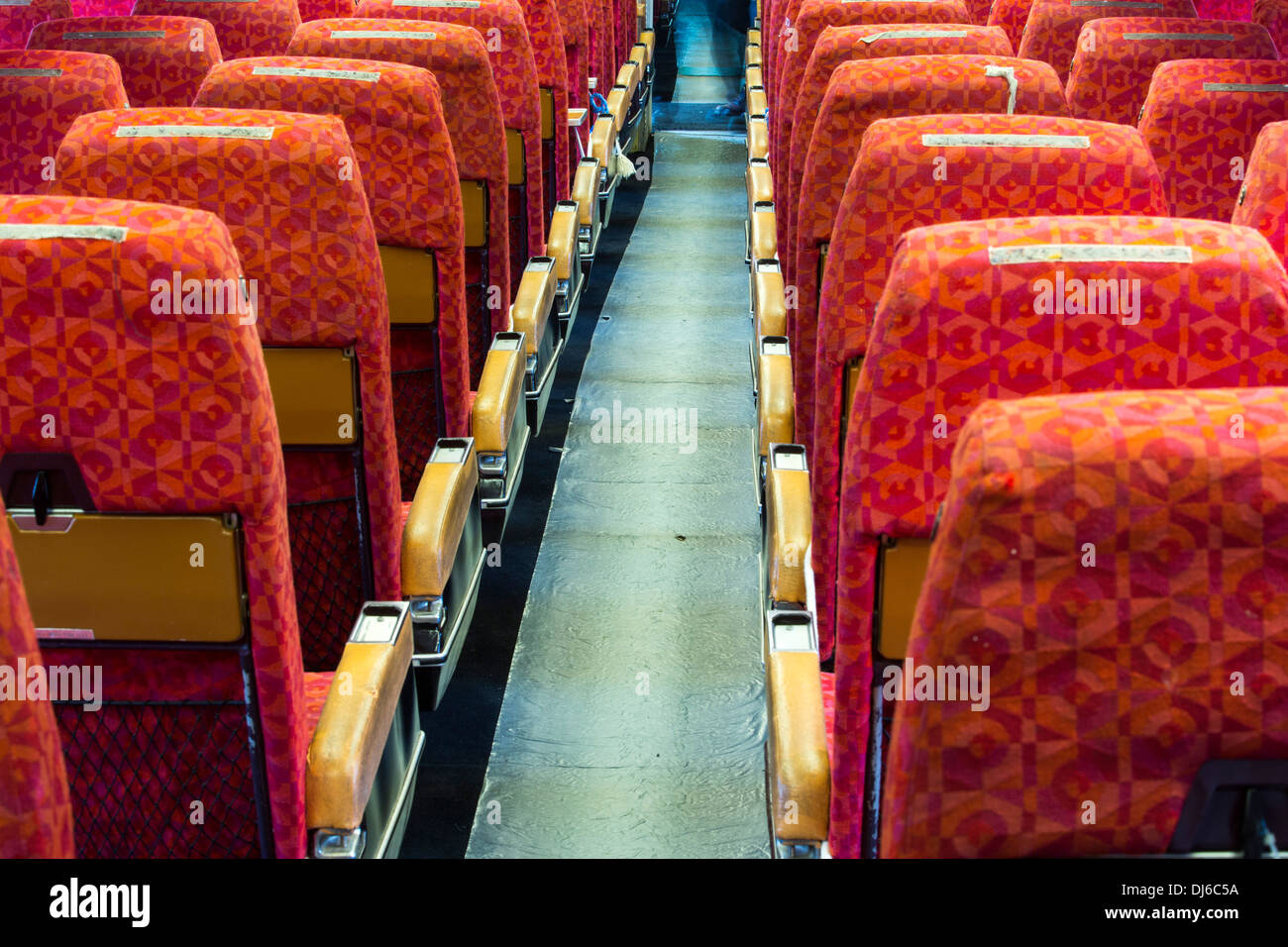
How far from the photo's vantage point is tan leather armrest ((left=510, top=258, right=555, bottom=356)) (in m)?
3.17

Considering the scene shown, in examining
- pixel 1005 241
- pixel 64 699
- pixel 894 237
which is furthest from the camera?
pixel 894 237

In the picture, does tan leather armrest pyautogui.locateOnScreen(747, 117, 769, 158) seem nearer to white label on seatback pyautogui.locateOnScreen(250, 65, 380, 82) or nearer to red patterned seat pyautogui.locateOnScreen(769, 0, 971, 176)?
red patterned seat pyautogui.locateOnScreen(769, 0, 971, 176)

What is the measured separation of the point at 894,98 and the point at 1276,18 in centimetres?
196

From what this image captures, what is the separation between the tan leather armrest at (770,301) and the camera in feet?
9.89

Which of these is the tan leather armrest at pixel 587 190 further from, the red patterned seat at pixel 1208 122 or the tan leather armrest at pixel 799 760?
the tan leather armrest at pixel 799 760

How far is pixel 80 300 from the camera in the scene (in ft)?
4.22

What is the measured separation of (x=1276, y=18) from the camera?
3492mm

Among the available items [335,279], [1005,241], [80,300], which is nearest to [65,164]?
[335,279]

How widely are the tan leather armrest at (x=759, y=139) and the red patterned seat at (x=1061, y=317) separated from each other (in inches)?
131

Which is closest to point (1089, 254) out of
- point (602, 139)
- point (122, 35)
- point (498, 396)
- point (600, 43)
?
point (498, 396)

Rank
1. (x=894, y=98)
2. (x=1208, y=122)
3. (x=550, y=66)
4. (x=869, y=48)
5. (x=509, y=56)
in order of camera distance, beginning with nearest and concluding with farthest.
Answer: (x=894, y=98) < (x=1208, y=122) < (x=869, y=48) < (x=509, y=56) < (x=550, y=66)

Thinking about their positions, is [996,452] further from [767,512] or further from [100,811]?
[767,512]

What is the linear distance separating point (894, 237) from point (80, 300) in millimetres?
933

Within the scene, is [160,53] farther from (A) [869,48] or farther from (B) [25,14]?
(A) [869,48]
